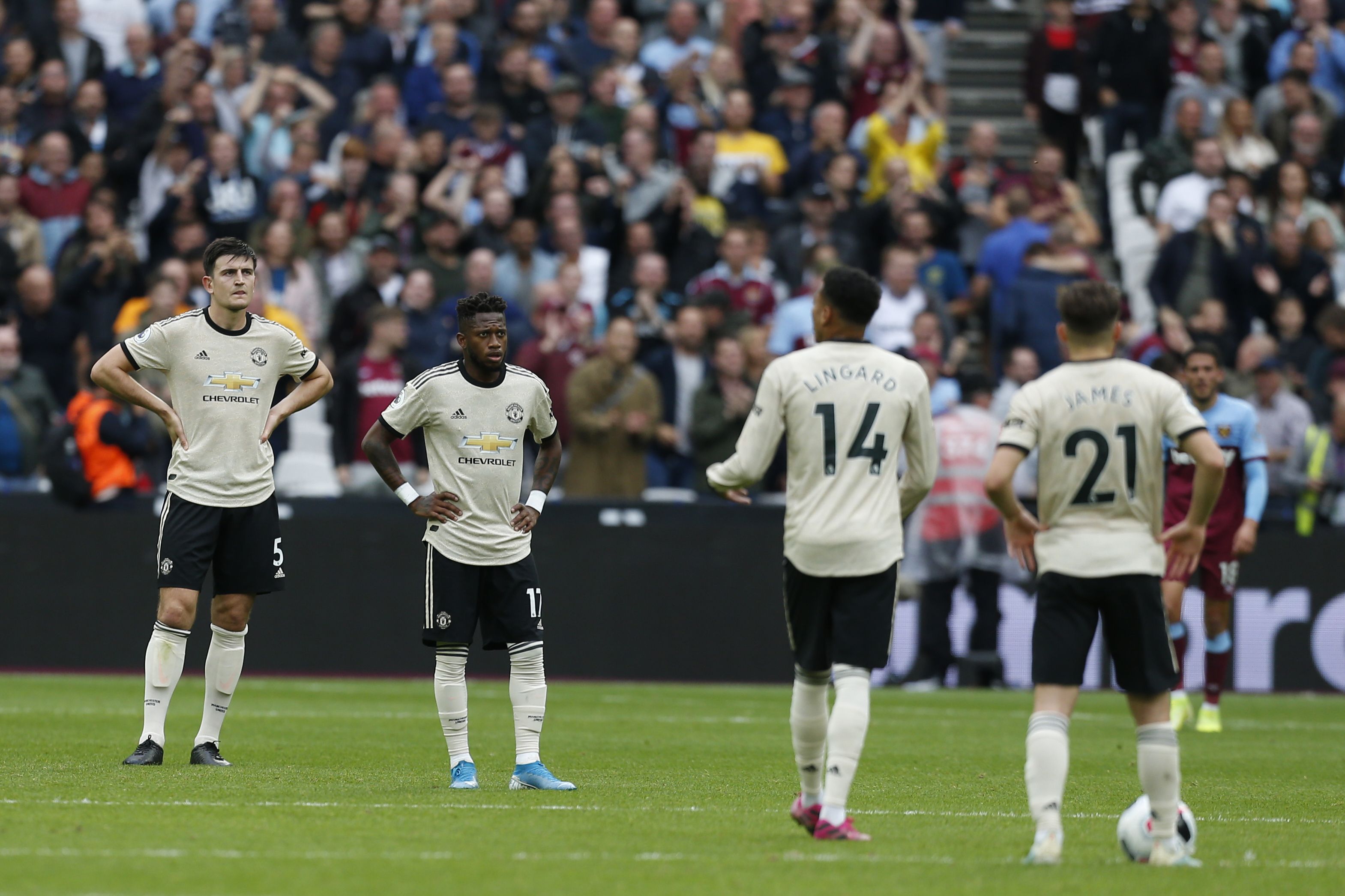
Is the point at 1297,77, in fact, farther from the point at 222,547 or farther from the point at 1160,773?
the point at 1160,773

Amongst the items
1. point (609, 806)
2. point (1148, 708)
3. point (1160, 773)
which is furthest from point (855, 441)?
point (609, 806)

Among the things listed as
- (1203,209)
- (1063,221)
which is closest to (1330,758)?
(1063,221)

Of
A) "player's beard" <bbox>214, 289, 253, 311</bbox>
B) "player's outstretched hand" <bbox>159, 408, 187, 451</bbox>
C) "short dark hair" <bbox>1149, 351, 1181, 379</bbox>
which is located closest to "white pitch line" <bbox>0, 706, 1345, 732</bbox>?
"short dark hair" <bbox>1149, 351, 1181, 379</bbox>

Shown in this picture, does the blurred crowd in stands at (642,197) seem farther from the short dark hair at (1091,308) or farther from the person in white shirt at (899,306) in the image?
the short dark hair at (1091,308)

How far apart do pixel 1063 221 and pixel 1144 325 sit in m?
1.95

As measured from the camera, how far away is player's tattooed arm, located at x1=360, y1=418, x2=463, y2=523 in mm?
9352

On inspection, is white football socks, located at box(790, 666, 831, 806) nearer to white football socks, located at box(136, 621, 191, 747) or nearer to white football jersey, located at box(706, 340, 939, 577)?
white football jersey, located at box(706, 340, 939, 577)

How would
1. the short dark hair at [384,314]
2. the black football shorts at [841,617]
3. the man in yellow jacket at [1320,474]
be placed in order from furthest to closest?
1. the man in yellow jacket at [1320,474]
2. the short dark hair at [384,314]
3. the black football shorts at [841,617]

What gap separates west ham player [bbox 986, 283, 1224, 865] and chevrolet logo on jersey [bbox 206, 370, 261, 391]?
14.9ft

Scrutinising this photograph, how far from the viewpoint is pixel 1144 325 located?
20.6m

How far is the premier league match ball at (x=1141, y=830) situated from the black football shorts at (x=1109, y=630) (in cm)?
49

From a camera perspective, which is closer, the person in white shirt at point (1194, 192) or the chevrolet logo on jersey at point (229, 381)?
the chevrolet logo on jersey at point (229, 381)

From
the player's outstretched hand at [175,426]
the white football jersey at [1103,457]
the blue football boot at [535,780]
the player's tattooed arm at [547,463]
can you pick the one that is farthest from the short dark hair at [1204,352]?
the player's outstretched hand at [175,426]

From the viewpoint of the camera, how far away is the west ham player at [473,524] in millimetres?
9352
